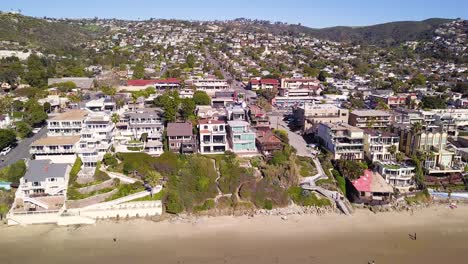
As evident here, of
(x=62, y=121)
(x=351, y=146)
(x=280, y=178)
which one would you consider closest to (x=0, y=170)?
(x=62, y=121)

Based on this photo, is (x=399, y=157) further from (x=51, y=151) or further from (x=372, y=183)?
(x=51, y=151)

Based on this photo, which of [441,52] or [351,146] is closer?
[351,146]

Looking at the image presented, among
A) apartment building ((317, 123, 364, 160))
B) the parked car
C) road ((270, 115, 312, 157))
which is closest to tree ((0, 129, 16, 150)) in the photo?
the parked car

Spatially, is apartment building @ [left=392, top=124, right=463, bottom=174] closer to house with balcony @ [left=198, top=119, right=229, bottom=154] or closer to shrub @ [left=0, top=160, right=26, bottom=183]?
house with balcony @ [left=198, top=119, right=229, bottom=154]

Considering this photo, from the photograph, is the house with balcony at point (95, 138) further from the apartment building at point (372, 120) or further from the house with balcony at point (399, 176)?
the apartment building at point (372, 120)

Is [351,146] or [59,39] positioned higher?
[59,39]

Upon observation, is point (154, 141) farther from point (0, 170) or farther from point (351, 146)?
point (351, 146)
